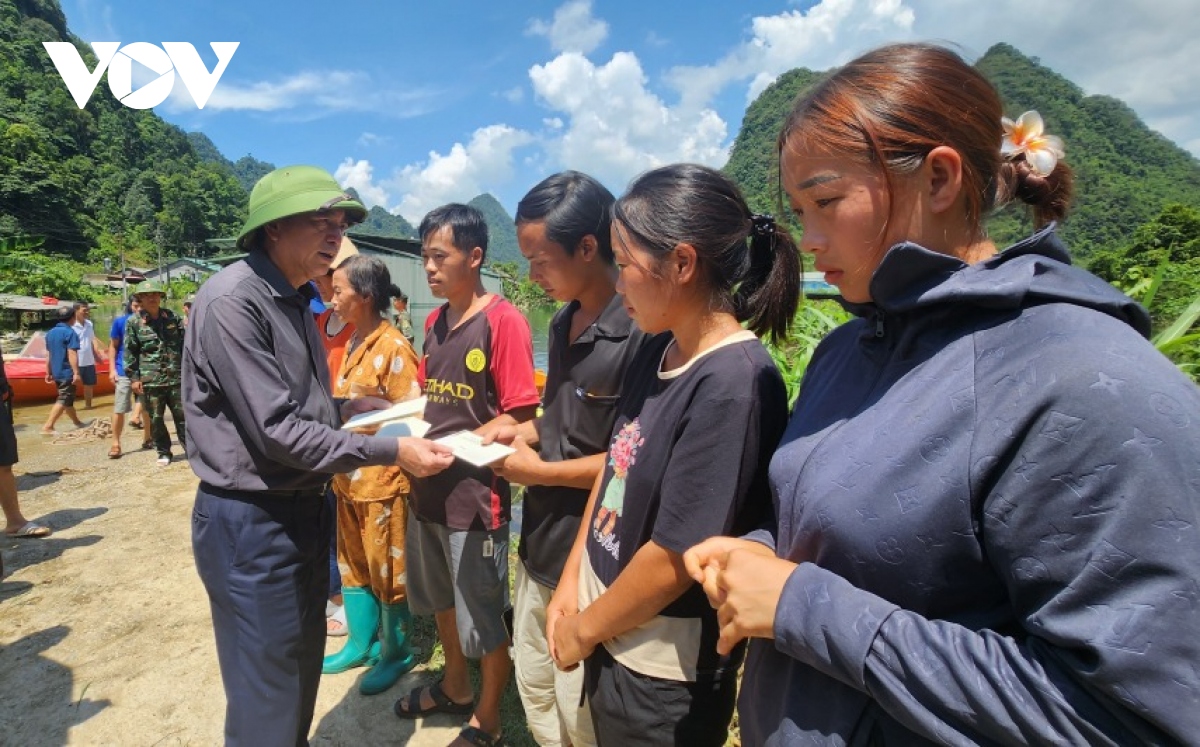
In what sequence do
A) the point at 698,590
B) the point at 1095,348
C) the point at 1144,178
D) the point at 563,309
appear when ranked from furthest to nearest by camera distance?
the point at 1144,178
the point at 563,309
the point at 698,590
the point at 1095,348

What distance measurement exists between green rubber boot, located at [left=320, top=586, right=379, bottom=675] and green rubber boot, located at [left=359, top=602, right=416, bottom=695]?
109 millimetres

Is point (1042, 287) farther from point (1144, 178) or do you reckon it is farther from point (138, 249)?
point (138, 249)

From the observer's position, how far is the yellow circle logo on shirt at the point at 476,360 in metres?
2.27

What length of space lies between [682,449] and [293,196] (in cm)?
151

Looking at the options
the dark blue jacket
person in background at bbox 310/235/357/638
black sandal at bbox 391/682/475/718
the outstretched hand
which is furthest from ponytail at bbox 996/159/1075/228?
→ person in background at bbox 310/235/357/638

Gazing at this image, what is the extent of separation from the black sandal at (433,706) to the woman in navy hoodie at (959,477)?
194 centimetres

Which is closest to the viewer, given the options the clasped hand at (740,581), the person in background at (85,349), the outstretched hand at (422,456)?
the clasped hand at (740,581)

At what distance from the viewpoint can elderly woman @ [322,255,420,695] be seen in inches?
106

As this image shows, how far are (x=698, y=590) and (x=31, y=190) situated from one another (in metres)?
64.1

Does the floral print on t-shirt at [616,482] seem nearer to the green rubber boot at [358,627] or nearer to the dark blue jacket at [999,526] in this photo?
the dark blue jacket at [999,526]

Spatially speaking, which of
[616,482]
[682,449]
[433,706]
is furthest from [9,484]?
[682,449]

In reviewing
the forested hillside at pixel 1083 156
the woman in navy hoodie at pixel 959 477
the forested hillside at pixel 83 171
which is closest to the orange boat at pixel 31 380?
the forested hillside at pixel 1083 156

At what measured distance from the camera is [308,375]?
6.15 ft

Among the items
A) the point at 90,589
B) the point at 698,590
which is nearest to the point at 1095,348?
the point at 698,590
